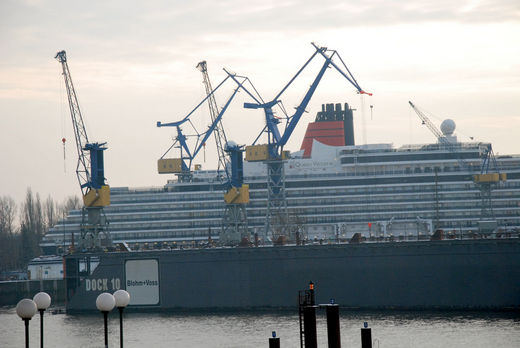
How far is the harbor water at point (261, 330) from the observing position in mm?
56938

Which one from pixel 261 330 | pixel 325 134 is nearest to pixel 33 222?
pixel 325 134

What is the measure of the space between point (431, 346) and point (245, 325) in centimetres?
1688

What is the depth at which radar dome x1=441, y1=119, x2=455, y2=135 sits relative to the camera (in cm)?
13088

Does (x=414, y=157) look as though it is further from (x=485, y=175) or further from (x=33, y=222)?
(x=33, y=222)

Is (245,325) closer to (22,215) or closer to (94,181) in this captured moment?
(94,181)

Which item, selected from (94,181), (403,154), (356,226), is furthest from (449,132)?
(94,181)

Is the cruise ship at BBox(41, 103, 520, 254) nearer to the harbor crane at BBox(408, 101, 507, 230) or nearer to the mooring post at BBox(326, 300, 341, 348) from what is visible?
the harbor crane at BBox(408, 101, 507, 230)

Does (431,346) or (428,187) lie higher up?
(428,187)

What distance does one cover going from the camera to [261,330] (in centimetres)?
6406

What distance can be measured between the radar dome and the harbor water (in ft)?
203

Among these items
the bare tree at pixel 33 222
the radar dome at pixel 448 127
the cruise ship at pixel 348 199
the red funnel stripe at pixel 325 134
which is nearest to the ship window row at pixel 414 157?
the cruise ship at pixel 348 199

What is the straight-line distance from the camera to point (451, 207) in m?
126

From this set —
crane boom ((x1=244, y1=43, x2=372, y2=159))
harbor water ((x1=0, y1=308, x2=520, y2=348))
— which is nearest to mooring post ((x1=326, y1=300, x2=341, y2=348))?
harbor water ((x1=0, y1=308, x2=520, y2=348))

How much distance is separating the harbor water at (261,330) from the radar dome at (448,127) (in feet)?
203
